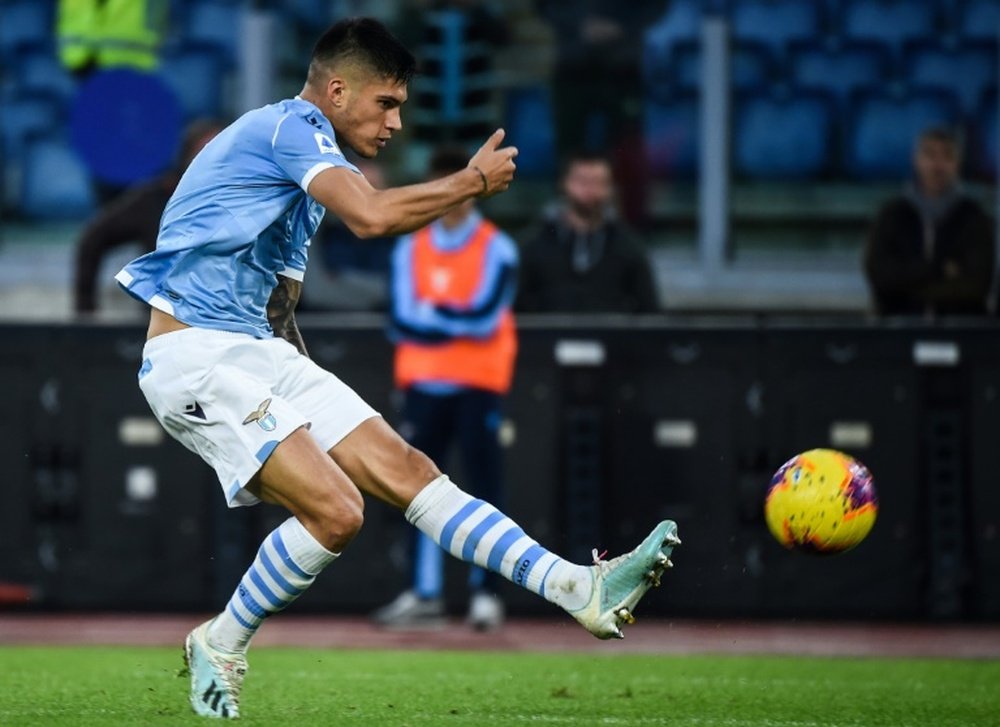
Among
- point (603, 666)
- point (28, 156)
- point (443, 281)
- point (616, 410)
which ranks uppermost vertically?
point (28, 156)

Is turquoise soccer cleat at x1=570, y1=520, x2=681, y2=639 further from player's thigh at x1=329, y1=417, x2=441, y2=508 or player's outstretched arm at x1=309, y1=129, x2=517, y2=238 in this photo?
player's outstretched arm at x1=309, y1=129, x2=517, y2=238

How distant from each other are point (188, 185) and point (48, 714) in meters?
1.87

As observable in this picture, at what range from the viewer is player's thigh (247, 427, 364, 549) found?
656 cm

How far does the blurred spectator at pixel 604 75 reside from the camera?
49.5 feet

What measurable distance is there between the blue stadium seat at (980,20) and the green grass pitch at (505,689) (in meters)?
6.12

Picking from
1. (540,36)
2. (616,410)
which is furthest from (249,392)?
(540,36)

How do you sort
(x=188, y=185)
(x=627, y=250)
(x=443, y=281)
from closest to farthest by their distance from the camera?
(x=188, y=185), (x=443, y=281), (x=627, y=250)

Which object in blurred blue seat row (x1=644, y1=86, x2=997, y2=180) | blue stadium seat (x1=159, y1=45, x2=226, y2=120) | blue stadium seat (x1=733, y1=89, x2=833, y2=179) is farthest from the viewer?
blue stadium seat (x1=159, y1=45, x2=226, y2=120)

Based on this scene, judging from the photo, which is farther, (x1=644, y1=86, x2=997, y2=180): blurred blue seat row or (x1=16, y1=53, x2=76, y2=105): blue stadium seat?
(x1=16, y1=53, x2=76, y2=105): blue stadium seat

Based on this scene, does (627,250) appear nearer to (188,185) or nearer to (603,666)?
(603,666)

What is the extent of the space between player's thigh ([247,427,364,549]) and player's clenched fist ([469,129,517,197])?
1.00 meters

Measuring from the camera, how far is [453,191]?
6332 mm

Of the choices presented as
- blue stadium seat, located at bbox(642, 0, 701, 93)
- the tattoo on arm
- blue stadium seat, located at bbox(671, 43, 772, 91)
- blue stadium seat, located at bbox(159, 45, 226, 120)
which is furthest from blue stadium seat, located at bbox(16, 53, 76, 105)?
the tattoo on arm

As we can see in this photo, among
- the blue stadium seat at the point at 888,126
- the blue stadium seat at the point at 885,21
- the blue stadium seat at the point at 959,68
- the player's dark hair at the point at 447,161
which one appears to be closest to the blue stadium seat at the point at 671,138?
the blue stadium seat at the point at 888,126
